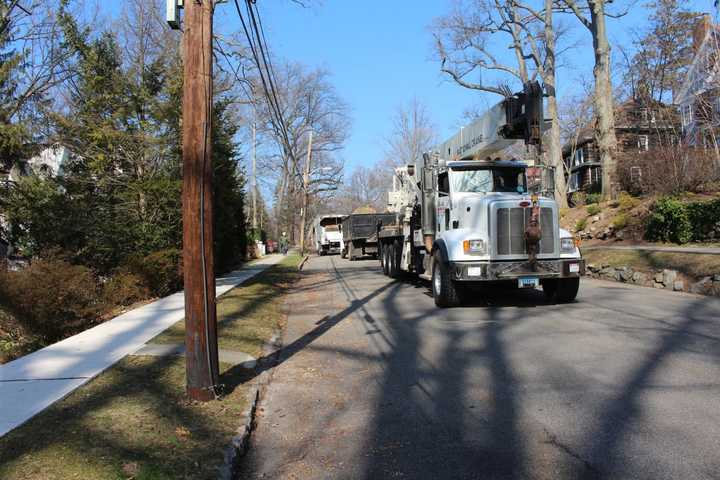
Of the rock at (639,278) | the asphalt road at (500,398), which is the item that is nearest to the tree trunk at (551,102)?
the rock at (639,278)

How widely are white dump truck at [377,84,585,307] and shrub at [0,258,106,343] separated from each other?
6.72 meters

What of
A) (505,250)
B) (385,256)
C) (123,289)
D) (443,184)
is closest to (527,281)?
(505,250)

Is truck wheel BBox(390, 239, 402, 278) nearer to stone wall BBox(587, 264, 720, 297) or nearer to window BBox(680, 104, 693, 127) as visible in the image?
stone wall BBox(587, 264, 720, 297)

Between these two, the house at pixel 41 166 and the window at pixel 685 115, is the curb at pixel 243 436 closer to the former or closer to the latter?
the house at pixel 41 166

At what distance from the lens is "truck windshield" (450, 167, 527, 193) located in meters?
12.6

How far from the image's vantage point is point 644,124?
139ft

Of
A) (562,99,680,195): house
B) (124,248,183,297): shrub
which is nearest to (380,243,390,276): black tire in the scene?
(124,248,183,297): shrub

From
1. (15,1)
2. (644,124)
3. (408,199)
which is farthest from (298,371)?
(644,124)

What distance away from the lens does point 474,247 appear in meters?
10.9

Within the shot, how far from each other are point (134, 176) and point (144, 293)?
3.82 metres

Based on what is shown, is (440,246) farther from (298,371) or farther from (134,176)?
(134,176)

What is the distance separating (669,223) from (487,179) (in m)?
8.36

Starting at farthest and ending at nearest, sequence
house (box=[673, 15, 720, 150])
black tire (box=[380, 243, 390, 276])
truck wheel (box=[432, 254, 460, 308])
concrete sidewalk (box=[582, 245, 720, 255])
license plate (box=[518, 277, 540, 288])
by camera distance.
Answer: house (box=[673, 15, 720, 150])
black tire (box=[380, 243, 390, 276])
concrete sidewalk (box=[582, 245, 720, 255])
truck wheel (box=[432, 254, 460, 308])
license plate (box=[518, 277, 540, 288])

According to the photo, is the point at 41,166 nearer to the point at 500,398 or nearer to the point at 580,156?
the point at 500,398
